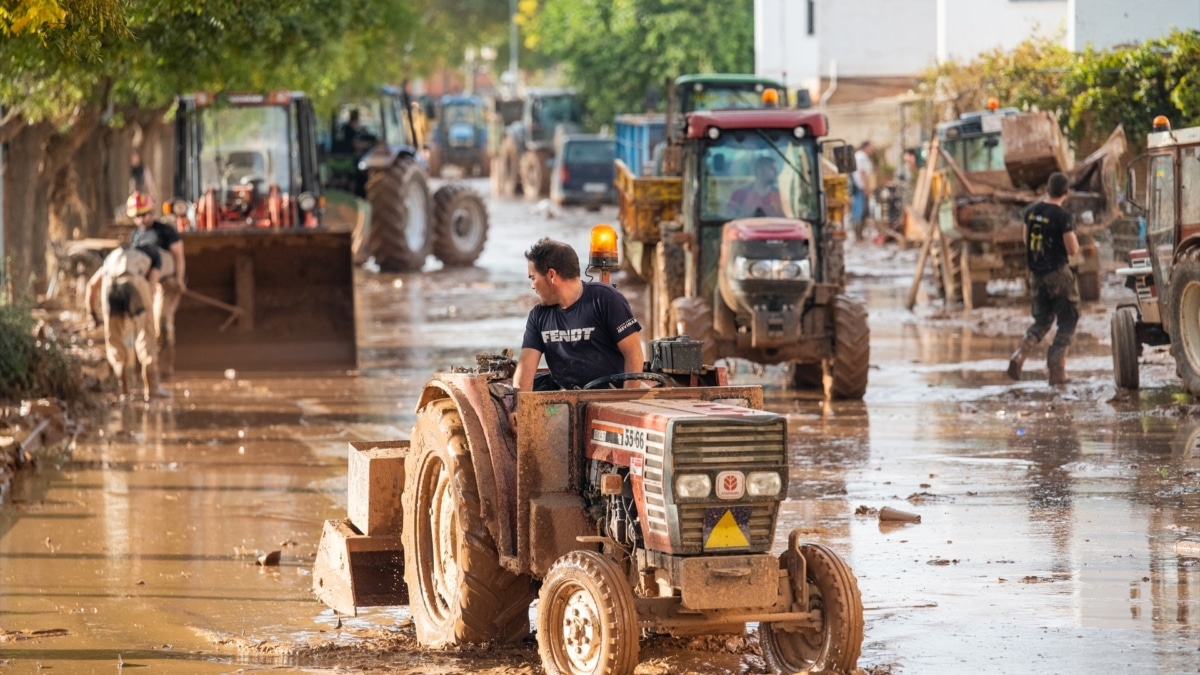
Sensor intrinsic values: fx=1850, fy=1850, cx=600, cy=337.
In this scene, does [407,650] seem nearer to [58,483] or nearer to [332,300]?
[58,483]

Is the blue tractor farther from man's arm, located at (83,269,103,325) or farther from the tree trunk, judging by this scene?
man's arm, located at (83,269,103,325)

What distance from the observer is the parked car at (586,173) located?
4606 cm

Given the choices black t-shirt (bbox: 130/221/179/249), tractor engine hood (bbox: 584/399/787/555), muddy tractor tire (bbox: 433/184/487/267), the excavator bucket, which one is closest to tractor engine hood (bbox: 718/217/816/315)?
black t-shirt (bbox: 130/221/179/249)

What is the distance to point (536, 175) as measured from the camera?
52219 millimetres

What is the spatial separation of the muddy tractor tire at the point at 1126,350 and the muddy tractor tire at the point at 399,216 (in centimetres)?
1558

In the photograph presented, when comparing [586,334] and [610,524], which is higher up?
[586,334]

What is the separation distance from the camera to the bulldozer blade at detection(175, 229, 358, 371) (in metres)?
18.5

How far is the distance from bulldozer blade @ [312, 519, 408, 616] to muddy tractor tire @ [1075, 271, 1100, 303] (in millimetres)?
14651

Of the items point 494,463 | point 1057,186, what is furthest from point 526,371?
point 1057,186

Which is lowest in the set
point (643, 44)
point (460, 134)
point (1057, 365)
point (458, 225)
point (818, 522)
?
point (818, 522)

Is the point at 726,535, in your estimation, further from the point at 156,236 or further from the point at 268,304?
the point at 268,304

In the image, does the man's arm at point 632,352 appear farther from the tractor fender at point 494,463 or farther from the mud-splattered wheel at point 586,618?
the mud-splattered wheel at point 586,618

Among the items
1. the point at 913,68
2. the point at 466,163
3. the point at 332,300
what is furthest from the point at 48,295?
the point at 466,163

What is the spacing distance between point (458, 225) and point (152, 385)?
48.0 feet
